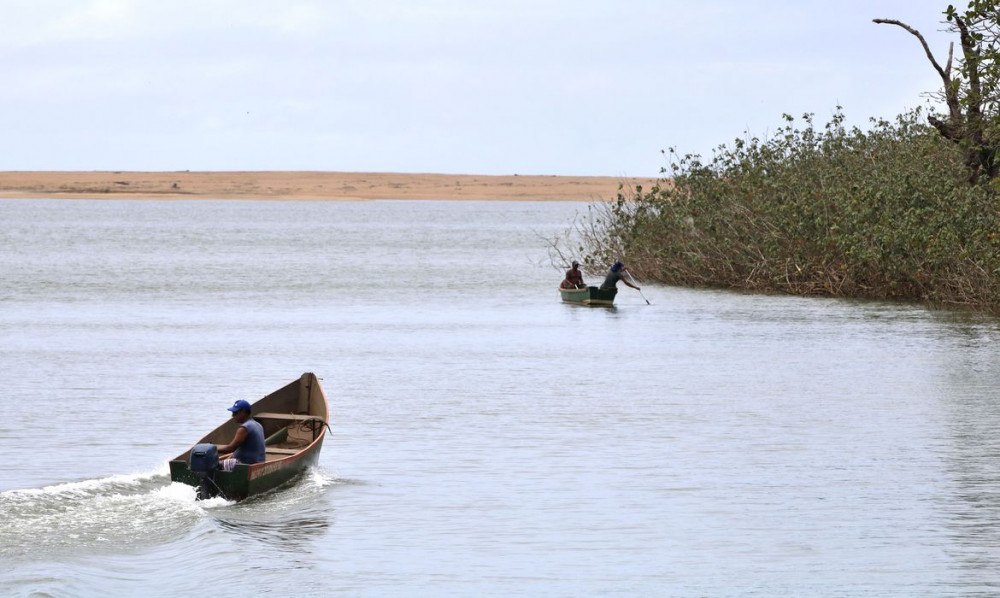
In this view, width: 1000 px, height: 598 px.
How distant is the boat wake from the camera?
51.0 ft

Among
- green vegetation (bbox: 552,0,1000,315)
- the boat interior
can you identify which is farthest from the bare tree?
the boat interior

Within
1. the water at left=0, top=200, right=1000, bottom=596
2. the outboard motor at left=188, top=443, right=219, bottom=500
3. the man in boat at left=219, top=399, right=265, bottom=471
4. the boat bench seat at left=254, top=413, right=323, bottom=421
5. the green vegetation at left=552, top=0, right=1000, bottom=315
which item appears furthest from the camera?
the green vegetation at left=552, top=0, right=1000, bottom=315

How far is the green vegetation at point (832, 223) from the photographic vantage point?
3778cm

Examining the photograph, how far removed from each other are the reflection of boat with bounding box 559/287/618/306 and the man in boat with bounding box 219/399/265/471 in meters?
26.7

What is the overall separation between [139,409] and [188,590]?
11394 millimetres

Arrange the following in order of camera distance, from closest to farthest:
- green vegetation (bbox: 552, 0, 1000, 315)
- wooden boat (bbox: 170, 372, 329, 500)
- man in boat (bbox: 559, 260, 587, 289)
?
wooden boat (bbox: 170, 372, 329, 500), green vegetation (bbox: 552, 0, 1000, 315), man in boat (bbox: 559, 260, 587, 289)

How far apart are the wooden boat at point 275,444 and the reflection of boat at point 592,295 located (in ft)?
75.3

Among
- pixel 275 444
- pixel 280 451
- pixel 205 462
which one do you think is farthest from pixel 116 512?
pixel 275 444

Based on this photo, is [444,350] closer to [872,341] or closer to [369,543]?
[872,341]

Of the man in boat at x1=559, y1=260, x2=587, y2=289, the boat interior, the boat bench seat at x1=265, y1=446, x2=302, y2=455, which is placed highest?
the man in boat at x1=559, y1=260, x2=587, y2=289

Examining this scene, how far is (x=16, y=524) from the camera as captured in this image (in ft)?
53.0

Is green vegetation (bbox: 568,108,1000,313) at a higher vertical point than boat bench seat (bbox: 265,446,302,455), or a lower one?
higher

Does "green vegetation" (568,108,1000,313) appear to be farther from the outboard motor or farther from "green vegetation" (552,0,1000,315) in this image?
the outboard motor

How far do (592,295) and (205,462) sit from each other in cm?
2838
